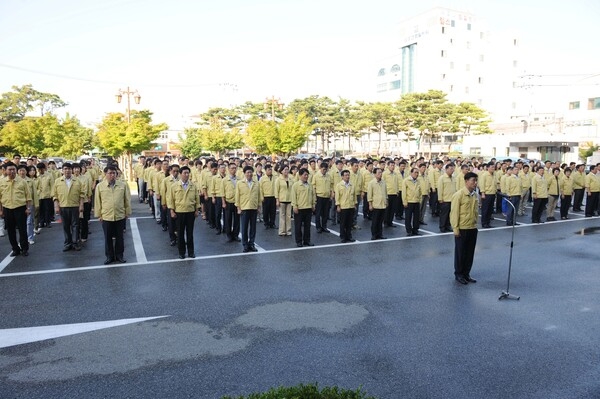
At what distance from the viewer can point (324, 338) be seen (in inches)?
212

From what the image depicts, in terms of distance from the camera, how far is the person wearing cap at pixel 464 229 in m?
7.77

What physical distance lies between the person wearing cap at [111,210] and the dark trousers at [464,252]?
6431mm

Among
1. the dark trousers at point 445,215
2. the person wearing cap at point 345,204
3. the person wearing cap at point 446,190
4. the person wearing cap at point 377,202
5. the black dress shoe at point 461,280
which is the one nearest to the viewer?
the black dress shoe at point 461,280

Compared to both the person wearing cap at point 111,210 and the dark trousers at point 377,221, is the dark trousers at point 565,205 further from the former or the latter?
the person wearing cap at point 111,210

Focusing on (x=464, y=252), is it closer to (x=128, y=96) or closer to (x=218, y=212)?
(x=218, y=212)

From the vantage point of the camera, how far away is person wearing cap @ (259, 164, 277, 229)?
42.1 feet

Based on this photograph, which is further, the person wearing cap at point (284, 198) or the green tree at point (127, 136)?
the green tree at point (127, 136)

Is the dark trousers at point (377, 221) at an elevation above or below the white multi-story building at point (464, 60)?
below

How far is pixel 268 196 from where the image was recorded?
42.5 feet

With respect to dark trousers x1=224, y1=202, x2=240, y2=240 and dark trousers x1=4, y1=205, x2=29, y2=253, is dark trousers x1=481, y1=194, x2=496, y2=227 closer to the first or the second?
dark trousers x1=224, y1=202, x2=240, y2=240

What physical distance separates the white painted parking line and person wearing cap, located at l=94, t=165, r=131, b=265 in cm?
40

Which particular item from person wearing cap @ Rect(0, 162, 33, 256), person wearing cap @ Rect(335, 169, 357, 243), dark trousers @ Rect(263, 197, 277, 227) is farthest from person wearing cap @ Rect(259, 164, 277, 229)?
person wearing cap @ Rect(0, 162, 33, 256)

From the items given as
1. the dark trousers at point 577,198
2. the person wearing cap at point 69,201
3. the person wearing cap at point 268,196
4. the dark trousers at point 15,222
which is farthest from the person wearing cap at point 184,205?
the dark trousers at point 577,198

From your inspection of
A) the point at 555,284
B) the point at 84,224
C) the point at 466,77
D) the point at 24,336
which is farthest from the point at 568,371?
the point at 466,77
